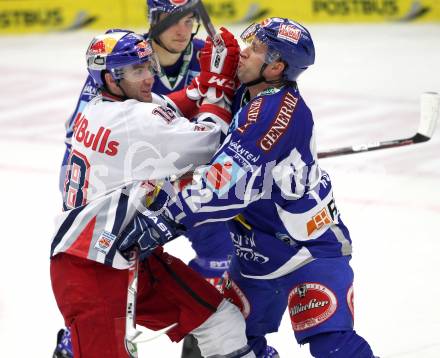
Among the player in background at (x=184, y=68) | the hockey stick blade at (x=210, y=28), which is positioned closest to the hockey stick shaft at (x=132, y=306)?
the hockey stick blade at (x=210, y=28)

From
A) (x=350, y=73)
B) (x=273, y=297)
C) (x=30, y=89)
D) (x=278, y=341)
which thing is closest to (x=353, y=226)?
(x=278, y=341)

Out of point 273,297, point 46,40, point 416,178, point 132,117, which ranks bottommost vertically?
point 46,40

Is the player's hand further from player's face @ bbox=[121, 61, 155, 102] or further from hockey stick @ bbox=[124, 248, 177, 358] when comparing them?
hockey stick @ bbox=[124, 248, 177, 358]

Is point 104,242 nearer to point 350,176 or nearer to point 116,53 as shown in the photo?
point 116,53

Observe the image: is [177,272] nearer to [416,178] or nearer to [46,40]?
[416,178]

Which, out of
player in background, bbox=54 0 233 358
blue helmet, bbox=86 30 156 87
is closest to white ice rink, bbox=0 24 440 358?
player in background, bbox=54 0 233 358

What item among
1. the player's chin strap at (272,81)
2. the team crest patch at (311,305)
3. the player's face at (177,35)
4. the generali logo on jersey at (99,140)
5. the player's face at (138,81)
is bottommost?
the team crest patch at (311,305)

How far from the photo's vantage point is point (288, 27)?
3.35 m

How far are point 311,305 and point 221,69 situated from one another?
0.85 metres

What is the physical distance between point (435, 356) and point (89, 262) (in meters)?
Result: 1.62

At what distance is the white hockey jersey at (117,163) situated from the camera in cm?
323

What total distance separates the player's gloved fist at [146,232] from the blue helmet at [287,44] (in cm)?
65

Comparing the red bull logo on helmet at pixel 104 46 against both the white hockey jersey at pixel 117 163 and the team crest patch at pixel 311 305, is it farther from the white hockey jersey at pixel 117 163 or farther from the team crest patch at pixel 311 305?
the team crest patch at pixel 311 305

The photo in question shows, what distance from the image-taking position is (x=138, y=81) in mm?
3322
